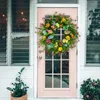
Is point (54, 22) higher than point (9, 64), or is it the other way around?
point (54, 22)

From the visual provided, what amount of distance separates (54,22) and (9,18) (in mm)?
951

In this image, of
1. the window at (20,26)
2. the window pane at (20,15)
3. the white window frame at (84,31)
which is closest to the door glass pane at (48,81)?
the window at (20,26)

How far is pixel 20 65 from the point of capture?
19.4 ft

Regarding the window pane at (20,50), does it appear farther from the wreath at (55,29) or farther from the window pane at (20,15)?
the wreath at (55,29)

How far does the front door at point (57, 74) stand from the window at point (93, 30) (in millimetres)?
363

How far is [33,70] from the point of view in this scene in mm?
5902

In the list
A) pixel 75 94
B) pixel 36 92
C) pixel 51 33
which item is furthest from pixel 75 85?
pixel 51 33

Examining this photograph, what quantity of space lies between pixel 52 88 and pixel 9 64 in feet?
3.46

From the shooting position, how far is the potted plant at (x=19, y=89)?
557 centimetres

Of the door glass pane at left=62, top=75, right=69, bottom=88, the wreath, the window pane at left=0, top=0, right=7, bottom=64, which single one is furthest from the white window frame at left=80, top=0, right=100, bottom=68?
the window pane at left=0, top=0, right=7, bottom=64

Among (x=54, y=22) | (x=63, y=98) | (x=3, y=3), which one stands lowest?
(x=63, y=98)

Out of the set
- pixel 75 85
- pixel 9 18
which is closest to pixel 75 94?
pixel 75 85

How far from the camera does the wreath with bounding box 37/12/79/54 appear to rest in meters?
5.79

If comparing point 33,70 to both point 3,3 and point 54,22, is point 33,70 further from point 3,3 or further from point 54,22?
point 3,3
